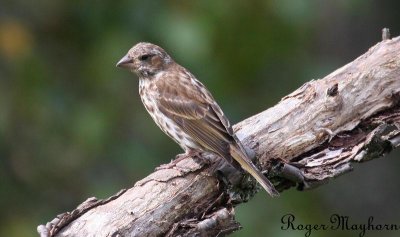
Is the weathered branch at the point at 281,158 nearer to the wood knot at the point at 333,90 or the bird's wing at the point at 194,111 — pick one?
the wood knot at the point at 333,90

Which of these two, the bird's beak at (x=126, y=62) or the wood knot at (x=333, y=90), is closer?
the wood knot at (x=333, y=90)

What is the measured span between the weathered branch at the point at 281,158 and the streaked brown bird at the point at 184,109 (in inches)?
4.7

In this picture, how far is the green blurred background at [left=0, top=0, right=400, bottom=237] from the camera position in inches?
351

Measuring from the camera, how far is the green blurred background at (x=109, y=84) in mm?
8922

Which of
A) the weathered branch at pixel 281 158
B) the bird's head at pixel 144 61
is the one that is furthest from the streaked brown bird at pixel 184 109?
the weathered branch at pixel 281 158

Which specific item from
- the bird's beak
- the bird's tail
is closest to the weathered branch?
the bird's tail

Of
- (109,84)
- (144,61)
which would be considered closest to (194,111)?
(144,61)

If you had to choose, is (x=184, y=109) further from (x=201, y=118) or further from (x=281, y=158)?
(x=281, y=158)

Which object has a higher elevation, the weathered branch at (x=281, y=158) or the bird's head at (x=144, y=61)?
the bird's head at (x=144, y=61)

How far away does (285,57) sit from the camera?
9.56m

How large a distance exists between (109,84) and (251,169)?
11.3ft

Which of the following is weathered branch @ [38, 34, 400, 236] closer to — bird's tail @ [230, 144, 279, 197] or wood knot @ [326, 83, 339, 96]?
wood knot @ [326, 83, 339, 96]

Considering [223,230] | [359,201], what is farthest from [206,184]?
[359,201]

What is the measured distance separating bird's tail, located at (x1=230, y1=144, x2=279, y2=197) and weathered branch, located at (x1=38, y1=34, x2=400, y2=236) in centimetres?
12
